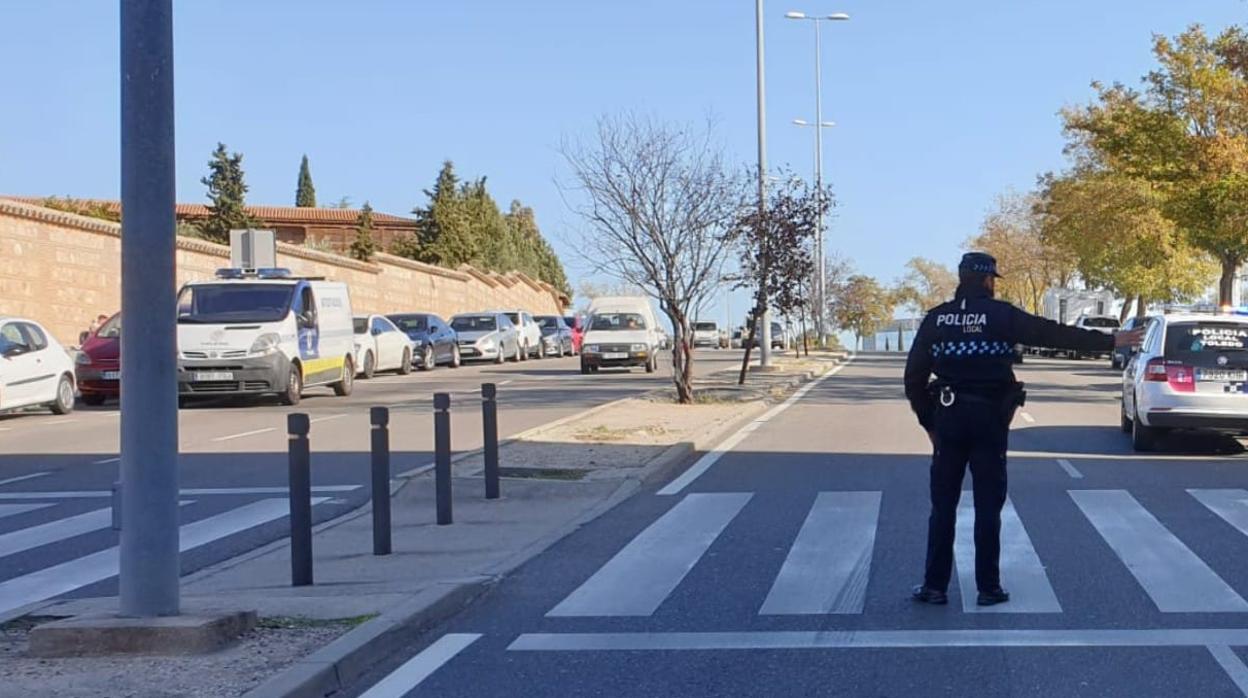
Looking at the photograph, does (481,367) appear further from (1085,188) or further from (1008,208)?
(1008,208)

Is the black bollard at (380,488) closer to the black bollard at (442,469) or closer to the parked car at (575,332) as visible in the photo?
the black bollard at (442,469)

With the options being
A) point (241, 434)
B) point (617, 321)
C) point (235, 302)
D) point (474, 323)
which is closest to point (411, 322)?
point (474, 323)

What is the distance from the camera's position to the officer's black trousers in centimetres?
730

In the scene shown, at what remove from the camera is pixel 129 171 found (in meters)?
6.61

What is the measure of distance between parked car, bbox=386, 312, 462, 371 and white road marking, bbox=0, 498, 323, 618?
26721mm

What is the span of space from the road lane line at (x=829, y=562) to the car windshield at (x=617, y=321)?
2468cm

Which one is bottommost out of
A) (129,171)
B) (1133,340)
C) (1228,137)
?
(1133,340)

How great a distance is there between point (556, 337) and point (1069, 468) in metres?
38.7

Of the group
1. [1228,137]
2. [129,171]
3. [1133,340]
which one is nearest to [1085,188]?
[1228,137]

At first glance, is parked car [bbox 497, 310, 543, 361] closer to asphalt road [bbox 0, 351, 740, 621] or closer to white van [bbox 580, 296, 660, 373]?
white van [bbox 580, 296, 660, 373]

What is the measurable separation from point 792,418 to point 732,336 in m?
66.3

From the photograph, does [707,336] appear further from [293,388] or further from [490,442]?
[490,442]

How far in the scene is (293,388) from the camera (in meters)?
23.4

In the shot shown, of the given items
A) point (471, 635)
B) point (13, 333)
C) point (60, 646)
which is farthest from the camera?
point (13, 333)
